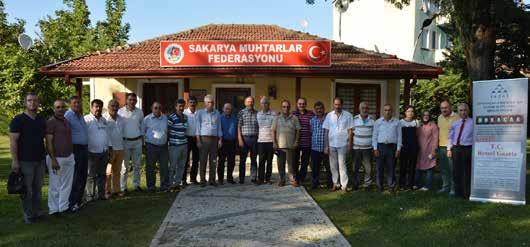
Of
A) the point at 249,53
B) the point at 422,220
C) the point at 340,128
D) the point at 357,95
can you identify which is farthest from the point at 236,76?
the point at 422,220

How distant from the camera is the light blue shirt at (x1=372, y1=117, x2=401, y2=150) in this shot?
8.25 meters

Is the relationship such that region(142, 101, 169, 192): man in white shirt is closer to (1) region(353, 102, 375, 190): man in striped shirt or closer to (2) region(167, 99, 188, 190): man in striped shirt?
(2) region(167, 99, 188, 190): man in striped shirt

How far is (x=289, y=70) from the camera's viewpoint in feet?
40.7

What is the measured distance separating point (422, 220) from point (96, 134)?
486cm

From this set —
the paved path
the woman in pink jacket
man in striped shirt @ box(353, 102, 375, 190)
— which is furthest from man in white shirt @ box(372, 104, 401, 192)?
the paved path

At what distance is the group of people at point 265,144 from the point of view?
7.65m

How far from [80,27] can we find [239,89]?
20.0 m

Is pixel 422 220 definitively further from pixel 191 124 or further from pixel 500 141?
pixel 191 124

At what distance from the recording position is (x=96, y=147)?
7270 millimetres

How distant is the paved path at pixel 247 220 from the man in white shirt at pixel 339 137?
78 cm

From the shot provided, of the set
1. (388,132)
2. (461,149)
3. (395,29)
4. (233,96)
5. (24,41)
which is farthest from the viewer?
(395,29)

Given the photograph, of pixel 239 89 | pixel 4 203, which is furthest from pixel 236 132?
pixel 239 89

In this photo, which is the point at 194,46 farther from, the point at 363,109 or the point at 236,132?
the point at 363,109

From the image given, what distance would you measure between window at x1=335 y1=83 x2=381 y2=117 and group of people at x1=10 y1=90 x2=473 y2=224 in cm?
558
